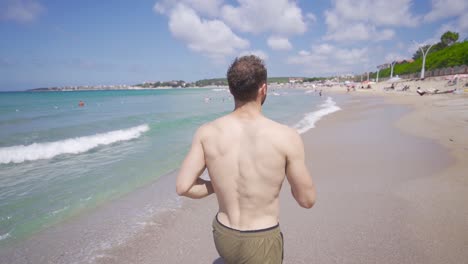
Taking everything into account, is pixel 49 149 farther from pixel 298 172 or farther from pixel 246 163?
pixel 298 172

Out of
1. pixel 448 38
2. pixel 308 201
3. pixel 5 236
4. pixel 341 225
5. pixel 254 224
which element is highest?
pixel 448 38

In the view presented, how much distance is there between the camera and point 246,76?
1431mm

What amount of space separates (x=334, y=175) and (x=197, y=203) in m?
3.10

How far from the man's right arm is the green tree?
89.7 meters

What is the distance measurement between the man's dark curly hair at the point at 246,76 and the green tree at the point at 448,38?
89.7m

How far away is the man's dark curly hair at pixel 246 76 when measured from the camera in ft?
Result: 4.72

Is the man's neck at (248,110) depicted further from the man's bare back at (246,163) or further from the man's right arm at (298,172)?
the man's right arm at (298,172)

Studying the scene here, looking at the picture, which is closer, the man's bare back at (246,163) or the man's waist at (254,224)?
the man's bare back at (246,163)

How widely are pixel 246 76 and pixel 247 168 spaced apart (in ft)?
1.75

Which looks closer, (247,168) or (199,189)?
(247,168)

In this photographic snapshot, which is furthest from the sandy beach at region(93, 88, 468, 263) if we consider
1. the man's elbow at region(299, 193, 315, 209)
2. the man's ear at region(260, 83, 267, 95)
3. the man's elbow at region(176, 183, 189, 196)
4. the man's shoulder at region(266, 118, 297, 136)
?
the man's ear at region(260, 83, 267, 95)

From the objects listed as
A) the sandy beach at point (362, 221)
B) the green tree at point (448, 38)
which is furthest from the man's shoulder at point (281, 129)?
the green tree at point (448, 38)

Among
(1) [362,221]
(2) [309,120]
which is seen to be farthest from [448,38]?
(1) [362,221]

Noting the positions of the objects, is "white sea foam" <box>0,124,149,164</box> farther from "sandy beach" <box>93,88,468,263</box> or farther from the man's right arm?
the man's right arm
